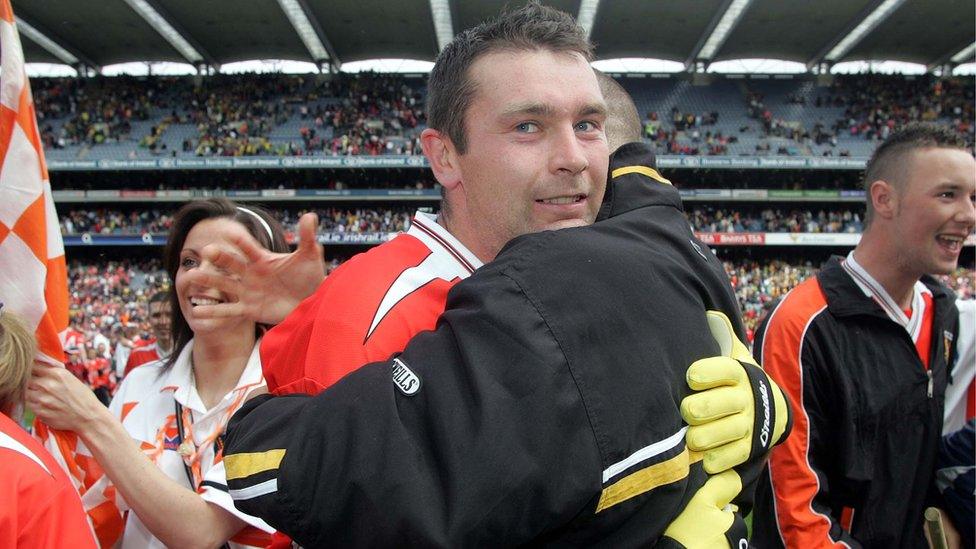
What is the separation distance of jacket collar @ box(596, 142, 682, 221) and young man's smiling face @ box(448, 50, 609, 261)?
5 cm

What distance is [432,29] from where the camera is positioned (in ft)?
97.8

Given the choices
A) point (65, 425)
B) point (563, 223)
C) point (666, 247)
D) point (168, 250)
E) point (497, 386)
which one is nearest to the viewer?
point (497, 386)

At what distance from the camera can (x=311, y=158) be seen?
101 feet

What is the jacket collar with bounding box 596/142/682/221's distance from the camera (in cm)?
138

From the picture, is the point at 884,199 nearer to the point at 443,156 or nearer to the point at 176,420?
the point at 443,156

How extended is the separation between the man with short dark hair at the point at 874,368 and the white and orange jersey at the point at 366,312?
1.64m

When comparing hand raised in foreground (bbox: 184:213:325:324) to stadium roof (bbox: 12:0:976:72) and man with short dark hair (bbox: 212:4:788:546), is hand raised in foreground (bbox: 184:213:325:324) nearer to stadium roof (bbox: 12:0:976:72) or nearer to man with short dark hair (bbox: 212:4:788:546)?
man with short dark hair (bbox: 212:4:788:546)

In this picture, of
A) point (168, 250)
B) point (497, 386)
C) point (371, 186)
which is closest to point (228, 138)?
point (371, 186)

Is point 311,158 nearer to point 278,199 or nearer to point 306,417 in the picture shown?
point 278,199

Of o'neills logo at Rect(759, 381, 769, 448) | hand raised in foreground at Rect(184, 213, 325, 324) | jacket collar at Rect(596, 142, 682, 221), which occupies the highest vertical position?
jacket collar at Rect(596, 142, 682, 221)

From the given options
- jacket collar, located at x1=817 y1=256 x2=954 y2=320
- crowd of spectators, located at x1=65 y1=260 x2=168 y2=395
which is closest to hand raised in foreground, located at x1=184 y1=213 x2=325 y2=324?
jacket collar, located at x1=817 y1=256 x2=954 y2=320

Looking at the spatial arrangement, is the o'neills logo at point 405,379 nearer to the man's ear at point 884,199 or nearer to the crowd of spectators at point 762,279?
the man's ear at point 884,199

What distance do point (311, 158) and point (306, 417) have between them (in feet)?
102

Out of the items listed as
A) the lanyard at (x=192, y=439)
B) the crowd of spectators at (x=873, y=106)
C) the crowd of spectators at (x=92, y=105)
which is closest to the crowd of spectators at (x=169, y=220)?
the crowd of spectators at (x=92, y=105)
